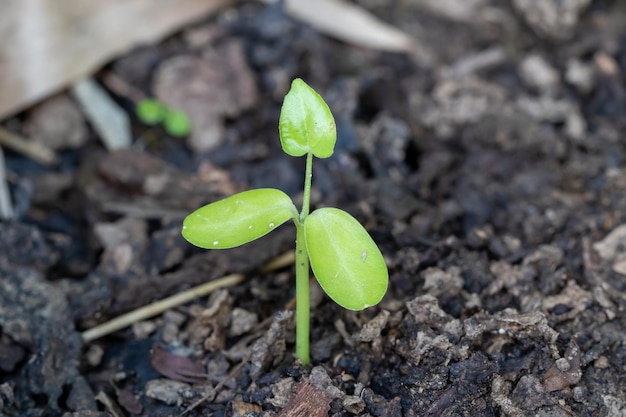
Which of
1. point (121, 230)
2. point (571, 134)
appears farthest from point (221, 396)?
point (571, 134)

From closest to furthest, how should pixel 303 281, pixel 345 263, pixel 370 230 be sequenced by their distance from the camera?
pixel 345 263 < pixel 303 281 < pixel 370 230

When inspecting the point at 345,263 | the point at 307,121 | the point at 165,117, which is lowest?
the point at 165,117

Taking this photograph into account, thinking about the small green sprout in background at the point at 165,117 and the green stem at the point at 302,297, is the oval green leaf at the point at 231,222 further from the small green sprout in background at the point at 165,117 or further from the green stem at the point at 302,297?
the small green sprout in background at the point at 165,117

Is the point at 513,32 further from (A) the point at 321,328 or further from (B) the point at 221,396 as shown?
(B) the point at 221,396

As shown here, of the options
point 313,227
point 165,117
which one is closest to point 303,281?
point 313,227

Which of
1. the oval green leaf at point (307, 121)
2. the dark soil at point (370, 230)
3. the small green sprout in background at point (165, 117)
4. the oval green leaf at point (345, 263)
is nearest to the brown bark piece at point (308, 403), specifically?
the dark soil at point (370, 230)

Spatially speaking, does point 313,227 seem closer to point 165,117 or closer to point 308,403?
point 308,403
